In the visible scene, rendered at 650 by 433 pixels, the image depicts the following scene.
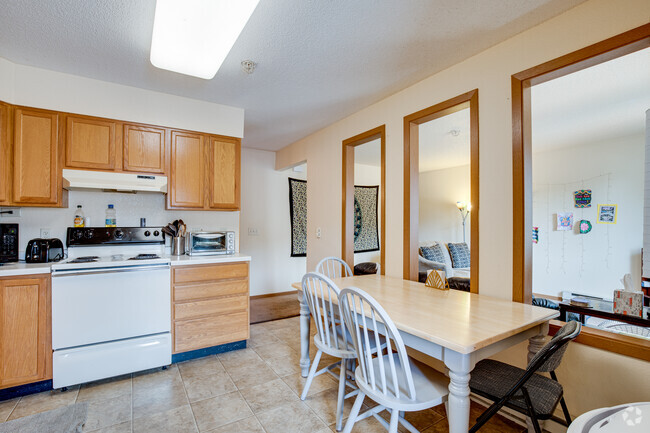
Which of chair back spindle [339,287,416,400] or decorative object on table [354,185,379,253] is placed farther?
decorative object on table [354,185,379,253]

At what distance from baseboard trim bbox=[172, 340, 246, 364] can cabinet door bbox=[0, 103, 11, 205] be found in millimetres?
1824

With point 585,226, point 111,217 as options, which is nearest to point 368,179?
point 585,226

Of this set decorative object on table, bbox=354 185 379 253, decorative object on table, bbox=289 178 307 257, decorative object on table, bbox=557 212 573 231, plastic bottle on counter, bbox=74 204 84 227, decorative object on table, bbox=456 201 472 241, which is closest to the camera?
plastic bottle on counter, bbox=74 204 84 227

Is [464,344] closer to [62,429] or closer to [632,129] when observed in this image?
[62,429]

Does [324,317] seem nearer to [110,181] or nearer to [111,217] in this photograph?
[110,181]

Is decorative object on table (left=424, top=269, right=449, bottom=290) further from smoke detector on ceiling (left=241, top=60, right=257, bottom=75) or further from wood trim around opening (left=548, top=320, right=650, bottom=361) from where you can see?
smoke detector on ceiling (left=241, top=60, right=257, bottom=75)

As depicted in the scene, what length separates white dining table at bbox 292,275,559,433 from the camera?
1.18 m

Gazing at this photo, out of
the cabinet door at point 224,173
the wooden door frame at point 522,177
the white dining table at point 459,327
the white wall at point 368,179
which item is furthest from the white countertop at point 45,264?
the white wall at point 368,179

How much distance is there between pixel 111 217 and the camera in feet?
9.48

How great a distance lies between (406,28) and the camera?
1.84 metres

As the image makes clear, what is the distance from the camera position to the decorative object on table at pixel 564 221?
4.46 metres

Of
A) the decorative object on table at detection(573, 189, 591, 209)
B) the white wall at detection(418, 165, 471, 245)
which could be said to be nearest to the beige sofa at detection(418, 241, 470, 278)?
the white wall at detection(418, 165, 471, 245)

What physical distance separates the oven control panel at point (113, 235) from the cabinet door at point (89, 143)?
23.0 inches

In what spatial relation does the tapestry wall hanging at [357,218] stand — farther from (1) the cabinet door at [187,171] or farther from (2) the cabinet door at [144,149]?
(2) the cabinet door at [144,149]
